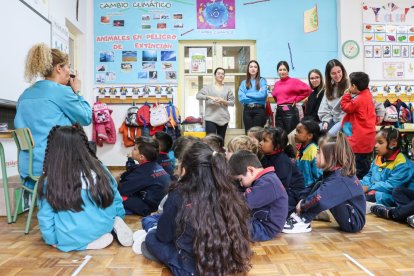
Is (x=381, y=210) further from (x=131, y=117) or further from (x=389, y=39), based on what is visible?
(x=389, y=39)

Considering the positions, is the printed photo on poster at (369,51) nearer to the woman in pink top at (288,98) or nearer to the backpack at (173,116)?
the woman in pink top at (288,98)

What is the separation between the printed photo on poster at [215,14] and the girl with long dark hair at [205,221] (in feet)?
14.5

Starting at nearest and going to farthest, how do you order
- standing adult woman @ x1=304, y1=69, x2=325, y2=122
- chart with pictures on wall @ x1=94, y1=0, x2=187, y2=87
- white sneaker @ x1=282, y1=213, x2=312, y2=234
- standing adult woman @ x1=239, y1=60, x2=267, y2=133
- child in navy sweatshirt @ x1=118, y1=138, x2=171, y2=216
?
white sneaker @ x1=282, y1=213, x2=312, y2=234
child in navy sweatshirt @ x1=118, y1=138, x2=171, y2=216
standing adult woman @ x1=304, y1=69, x2=325, y2=122
standing adult woman @ x1=239, y1=60, x2=267, y2=133
chart with pictures on wall @ x1=94, y1=0, x2=187, y2=87

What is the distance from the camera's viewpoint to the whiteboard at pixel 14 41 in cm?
317

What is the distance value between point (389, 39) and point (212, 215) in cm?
529

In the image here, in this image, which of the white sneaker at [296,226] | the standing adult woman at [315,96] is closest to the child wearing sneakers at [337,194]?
the white sneaker at [296,226]

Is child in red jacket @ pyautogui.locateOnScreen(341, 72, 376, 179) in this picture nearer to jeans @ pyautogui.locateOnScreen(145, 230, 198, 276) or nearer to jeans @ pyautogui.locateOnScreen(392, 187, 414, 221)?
jeans @ pyautogui.locateOnScreen(392, 187, 414, 221)

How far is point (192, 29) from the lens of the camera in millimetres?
5551

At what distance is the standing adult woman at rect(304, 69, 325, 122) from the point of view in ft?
12.2

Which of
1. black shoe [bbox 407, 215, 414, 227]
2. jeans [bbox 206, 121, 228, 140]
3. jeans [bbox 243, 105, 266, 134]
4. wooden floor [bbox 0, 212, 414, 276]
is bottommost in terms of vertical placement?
wooden floor [bbox 0, 212, 414, 276]

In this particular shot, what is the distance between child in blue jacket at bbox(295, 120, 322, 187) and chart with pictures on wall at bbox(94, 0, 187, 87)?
9.81ft

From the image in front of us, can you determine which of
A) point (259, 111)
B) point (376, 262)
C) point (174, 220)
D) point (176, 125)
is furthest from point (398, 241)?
point (176, 125)

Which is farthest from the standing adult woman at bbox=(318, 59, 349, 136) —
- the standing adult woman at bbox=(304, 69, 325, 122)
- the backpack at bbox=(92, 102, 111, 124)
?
the backpack at bbox=(92, 102, 111, 124)

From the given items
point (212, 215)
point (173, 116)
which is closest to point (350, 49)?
point (173, 116)
